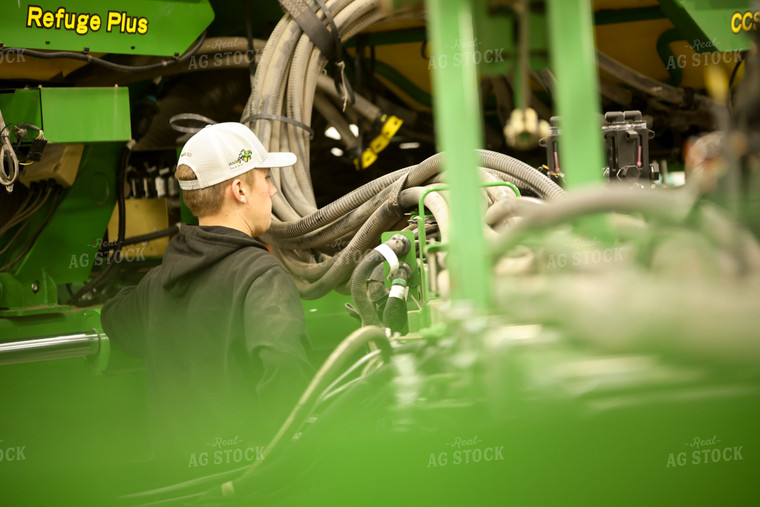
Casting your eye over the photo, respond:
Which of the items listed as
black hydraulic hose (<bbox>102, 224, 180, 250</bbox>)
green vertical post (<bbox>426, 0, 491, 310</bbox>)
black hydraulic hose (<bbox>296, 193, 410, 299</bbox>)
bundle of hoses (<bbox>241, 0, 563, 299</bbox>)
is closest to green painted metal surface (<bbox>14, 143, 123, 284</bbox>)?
black hydraulic hose (<bbox>102, 224, 180, 250</bbox>)

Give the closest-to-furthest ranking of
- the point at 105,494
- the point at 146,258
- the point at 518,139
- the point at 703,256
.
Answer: the point at 703,256, the point at 518,139, the point at 105,494, the point at 146,258

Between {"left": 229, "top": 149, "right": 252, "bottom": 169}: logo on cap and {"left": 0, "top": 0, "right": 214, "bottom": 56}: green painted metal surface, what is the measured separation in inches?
65.3

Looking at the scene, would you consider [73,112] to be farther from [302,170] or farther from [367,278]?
[367,278]

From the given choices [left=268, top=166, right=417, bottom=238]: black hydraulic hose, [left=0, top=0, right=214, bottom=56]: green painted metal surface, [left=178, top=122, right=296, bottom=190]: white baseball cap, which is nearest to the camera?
[left=178, top=122, right=296, bottom=190]: white baseball cap

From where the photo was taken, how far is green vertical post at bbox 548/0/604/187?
1.06 metres

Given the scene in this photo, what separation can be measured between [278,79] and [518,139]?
2.39 metres

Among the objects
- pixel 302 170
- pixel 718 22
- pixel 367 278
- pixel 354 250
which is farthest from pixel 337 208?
pixel 718 22

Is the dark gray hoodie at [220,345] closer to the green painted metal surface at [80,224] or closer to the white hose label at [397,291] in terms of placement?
the white hose label at [397,291]

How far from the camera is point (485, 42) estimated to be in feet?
4.03

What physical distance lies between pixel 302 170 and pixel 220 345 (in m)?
2.03

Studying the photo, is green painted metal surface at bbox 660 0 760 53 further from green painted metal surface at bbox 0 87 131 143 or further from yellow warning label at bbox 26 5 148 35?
green painted metal surface at bbox 0 87 131 143

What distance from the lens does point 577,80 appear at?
1.06 m

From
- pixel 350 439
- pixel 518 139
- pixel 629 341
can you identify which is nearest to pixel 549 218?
pixel 629 341

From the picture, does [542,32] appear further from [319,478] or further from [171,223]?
[171,223]
